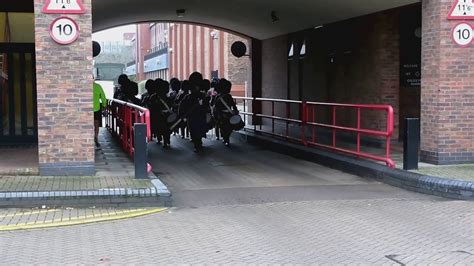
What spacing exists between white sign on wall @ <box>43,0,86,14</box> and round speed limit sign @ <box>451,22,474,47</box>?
606 centimetres

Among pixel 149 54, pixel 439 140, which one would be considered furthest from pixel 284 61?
pixel 149 54

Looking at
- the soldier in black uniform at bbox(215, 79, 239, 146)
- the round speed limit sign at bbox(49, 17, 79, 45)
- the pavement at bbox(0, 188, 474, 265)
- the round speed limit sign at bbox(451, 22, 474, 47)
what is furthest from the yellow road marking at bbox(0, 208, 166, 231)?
the soldier in black uniform at bbox(215, 79, 239, 146)

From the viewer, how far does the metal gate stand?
13672mm

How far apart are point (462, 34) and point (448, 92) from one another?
994 mm

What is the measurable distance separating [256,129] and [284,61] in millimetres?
2736

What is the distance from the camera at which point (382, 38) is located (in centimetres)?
1433

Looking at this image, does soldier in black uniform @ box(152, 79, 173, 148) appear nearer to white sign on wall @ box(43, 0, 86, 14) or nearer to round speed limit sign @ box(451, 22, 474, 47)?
white sign on wall @ box(43, 0, 86, 14)

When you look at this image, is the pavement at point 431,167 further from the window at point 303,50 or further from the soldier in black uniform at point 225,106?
the window at point 303,50

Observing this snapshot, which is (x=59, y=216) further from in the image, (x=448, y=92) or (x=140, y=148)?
(x=448, y=92)

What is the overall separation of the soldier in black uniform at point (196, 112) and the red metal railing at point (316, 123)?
1867 millimetres

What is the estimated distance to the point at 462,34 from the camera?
10.5 metres

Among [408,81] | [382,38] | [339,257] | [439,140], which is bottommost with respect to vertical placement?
[339,257]

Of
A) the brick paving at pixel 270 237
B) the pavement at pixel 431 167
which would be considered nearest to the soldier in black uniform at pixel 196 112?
the pavement at pixel 431 167

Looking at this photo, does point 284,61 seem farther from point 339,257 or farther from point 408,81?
point 339,257
